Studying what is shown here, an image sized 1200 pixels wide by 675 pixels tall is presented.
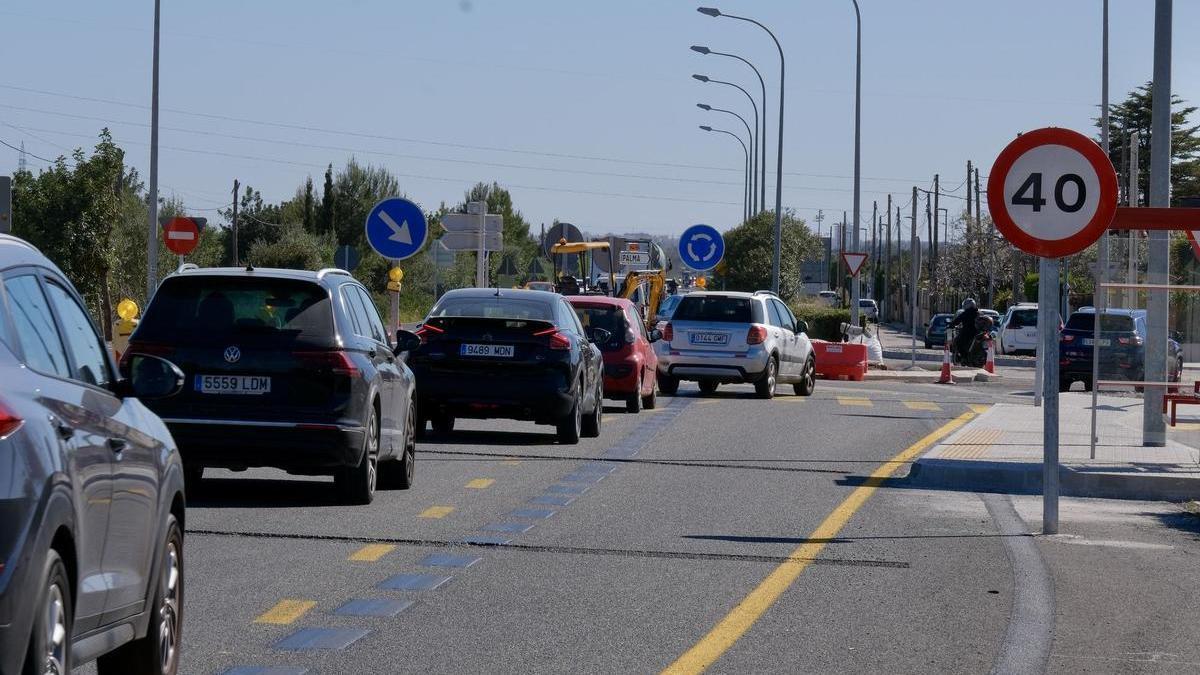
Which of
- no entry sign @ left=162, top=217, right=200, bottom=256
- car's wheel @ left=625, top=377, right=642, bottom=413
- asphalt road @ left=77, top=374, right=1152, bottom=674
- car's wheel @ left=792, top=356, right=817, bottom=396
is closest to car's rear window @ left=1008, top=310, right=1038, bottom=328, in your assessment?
car's wheel @ left=792, top=356, right=817, bottom=396

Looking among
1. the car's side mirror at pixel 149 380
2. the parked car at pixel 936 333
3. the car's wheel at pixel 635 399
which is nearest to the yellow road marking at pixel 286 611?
the car's side mirror at pixel 149 380

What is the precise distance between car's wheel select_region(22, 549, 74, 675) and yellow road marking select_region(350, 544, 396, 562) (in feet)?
16.9

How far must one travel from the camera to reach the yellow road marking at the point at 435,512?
12.5m

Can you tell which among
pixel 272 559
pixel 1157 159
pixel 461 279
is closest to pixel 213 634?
pixel 272 559

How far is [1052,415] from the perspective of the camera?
12.5 meters

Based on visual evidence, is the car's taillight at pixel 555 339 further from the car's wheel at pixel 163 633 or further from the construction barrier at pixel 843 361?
the construction barrier at pixel 843 361

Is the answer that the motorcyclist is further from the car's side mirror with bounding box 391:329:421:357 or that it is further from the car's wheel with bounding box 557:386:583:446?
the car's side mirror with bounding box 391:329:421:357

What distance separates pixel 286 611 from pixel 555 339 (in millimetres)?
10285

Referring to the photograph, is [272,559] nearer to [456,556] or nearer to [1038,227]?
[456,556]

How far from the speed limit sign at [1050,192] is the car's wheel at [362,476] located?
437 cm

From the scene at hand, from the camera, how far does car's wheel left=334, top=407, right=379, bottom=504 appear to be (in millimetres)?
12977

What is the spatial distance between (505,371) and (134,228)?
61.6 m

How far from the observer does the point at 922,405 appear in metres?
29.1

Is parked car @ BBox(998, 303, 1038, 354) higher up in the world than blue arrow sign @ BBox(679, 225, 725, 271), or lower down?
lower down
